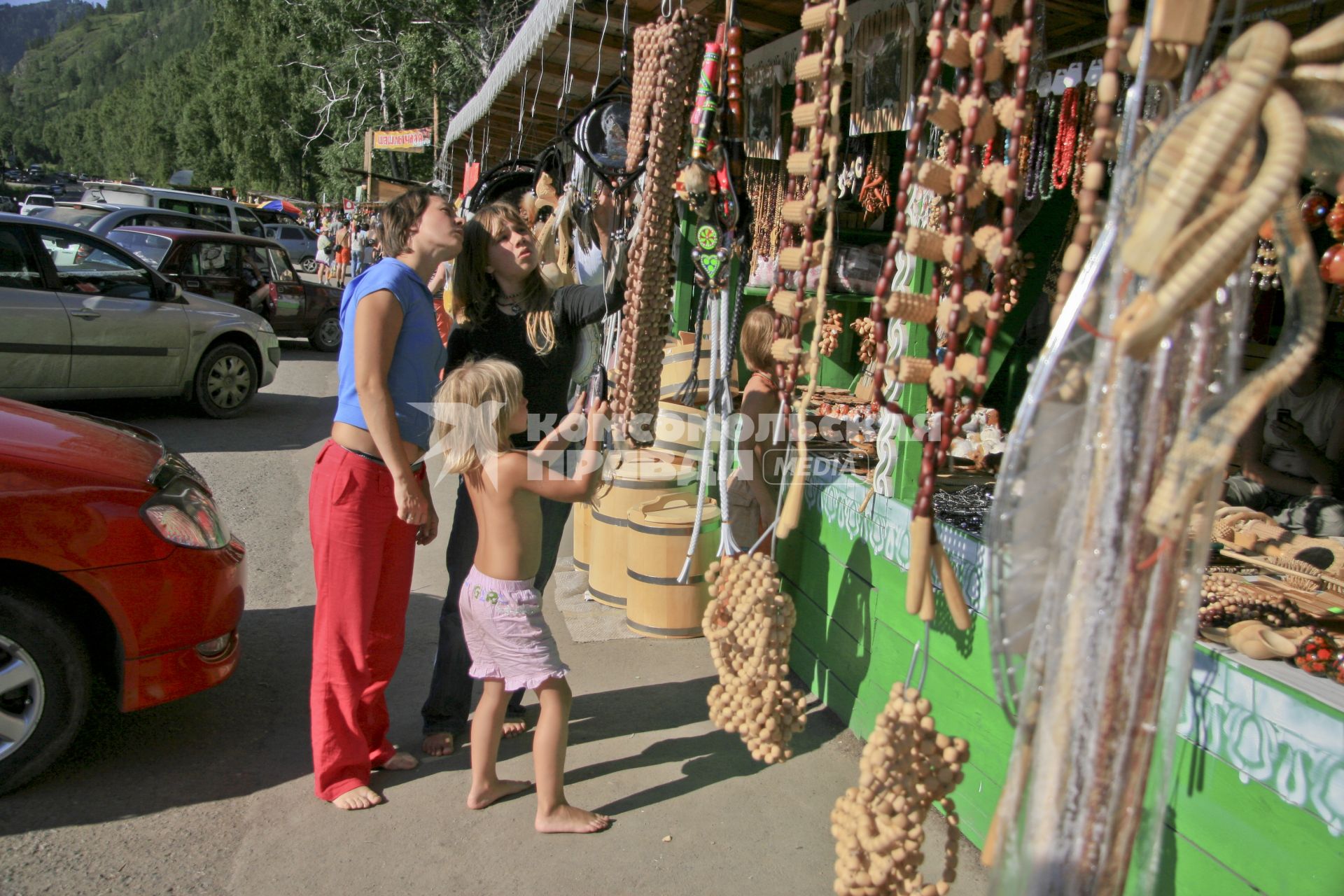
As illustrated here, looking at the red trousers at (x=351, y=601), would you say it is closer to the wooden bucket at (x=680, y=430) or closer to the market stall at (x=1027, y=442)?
the market stall at (x=1027, y=442)

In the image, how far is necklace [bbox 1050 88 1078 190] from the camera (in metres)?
3.43

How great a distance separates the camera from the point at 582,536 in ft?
16.4

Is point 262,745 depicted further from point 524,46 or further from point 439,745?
point 524,46

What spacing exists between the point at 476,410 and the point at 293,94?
4285cm

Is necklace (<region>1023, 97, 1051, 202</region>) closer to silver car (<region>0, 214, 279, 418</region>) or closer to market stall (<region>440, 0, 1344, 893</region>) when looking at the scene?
market stall (<region>440, 0, 1344, 893</region>)

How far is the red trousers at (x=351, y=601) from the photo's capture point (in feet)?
8.84

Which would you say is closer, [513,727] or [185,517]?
[185,517]

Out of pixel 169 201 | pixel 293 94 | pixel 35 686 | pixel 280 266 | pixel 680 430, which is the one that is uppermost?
pixel 293 94

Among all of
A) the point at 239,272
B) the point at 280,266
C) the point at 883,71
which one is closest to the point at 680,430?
the point at 883,71

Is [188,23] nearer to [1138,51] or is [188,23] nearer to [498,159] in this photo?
[498,159]

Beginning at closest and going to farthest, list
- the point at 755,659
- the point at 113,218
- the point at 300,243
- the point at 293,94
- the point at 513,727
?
the point at 755,659 → the point at 513,727 → the point at 113,218 → the point at 300,243 → the point at 293,94

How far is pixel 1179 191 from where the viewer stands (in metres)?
0.97

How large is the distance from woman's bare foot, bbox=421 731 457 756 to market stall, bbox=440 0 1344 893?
1262 mm

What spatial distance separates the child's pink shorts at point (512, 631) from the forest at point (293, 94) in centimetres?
975
